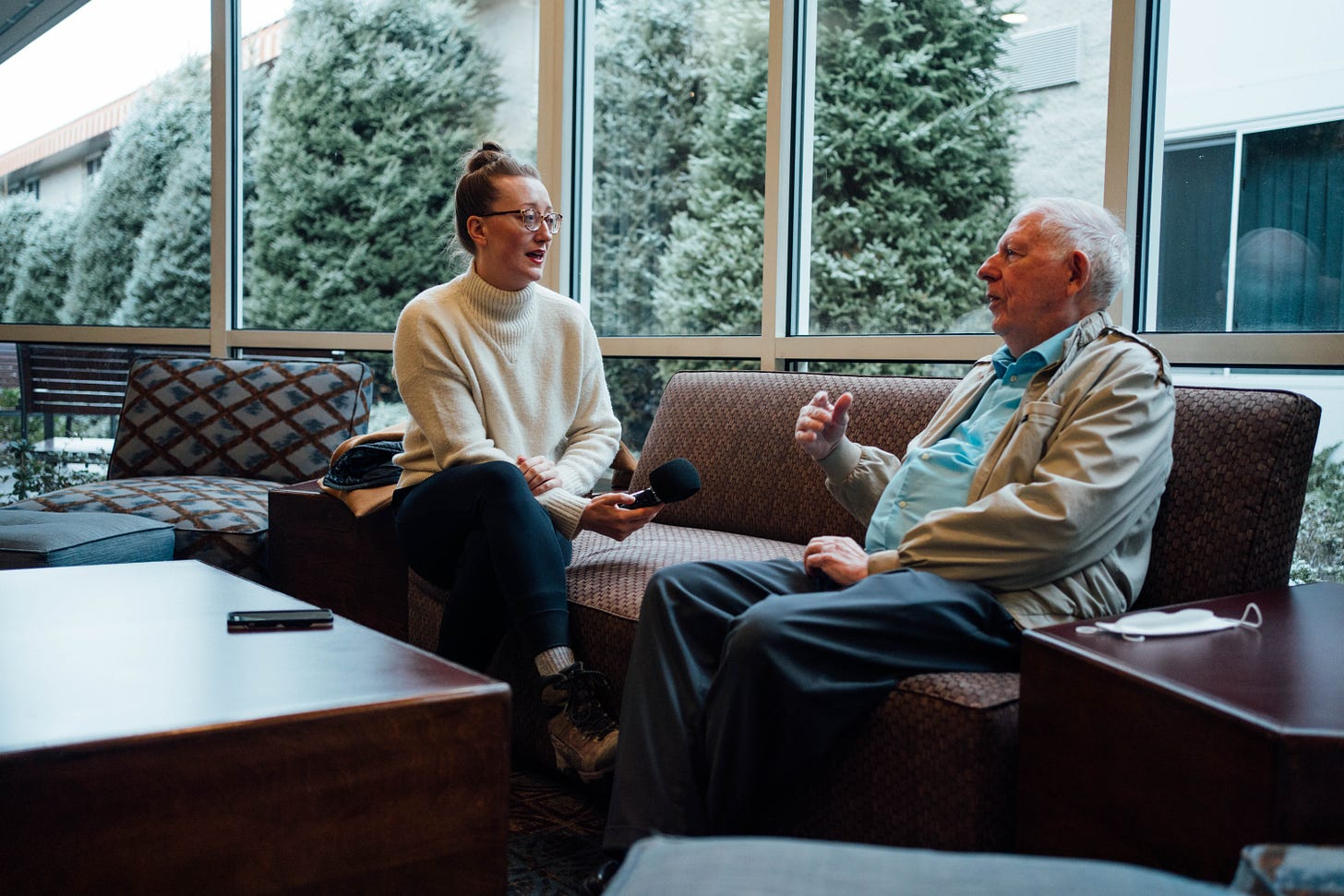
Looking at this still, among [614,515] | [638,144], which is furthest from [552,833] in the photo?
[638,144]

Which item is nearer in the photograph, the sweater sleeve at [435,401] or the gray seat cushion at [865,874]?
the gray seat cushion at [865,874]

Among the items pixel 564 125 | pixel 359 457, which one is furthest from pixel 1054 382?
pixel 564 125

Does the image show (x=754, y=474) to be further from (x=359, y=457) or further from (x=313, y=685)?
(x=313, y=685)

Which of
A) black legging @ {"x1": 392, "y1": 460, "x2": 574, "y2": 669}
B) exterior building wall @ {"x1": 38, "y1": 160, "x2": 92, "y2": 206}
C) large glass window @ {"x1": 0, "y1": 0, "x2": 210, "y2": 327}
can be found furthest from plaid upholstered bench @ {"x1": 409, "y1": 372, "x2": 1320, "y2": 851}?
exterior building wall @ {"x1": 38, "y1": 160, "x2": 92, "y2": 206}

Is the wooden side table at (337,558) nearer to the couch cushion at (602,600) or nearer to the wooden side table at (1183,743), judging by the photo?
the couch cushion at (602,600)

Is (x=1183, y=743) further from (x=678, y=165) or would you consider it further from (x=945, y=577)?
(x=678, y=165)

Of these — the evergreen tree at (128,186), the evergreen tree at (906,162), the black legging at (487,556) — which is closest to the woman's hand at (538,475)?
the black legging at (487,556)

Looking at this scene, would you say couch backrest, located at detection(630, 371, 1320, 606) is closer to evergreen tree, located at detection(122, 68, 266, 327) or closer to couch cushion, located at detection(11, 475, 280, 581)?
couch cushion, located at detection(11, 475, 280, 581)


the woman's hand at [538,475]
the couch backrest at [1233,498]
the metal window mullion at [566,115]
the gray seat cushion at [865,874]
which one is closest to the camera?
the gray seat cushion at [865,874]

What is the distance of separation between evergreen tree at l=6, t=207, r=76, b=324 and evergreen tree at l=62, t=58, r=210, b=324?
2.6 inches

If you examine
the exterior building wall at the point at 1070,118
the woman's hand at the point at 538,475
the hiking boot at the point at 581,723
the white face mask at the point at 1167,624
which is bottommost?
the hiking boot at the point at 581,723

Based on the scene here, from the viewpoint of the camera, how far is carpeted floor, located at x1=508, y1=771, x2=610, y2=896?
5.70 ft

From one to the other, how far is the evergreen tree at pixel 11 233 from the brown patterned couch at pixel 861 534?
3.63 meters

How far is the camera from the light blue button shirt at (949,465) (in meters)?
1.87
